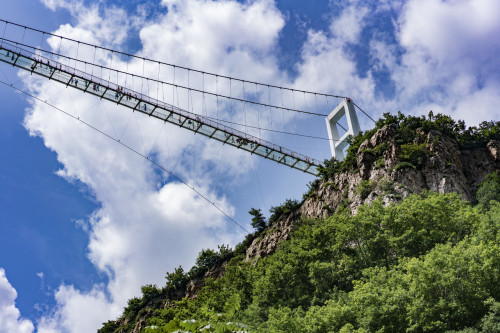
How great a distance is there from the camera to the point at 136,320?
61.0m

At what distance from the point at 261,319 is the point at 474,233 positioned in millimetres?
17080

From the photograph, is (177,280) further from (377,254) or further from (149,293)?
(377,254)

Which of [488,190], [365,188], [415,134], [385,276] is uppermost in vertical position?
[415,134]

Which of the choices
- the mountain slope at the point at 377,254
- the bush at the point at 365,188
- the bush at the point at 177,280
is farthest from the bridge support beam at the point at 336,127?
the bush at the point at 177,280

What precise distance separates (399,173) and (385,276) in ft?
60.9

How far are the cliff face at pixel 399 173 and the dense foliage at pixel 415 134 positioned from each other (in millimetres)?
202

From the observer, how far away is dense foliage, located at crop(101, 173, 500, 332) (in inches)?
974

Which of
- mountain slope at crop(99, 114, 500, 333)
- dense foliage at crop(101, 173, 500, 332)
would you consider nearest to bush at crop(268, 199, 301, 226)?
mountain slope at crop(99, 114, 500, 333)

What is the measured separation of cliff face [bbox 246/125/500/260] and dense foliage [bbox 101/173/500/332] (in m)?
3.05

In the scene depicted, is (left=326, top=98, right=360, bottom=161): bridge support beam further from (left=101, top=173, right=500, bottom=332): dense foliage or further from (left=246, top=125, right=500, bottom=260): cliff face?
(left=101, top=173, right=500, bottom=332): dense foliage

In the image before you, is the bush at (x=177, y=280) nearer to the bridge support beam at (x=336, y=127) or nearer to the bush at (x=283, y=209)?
the bush at (x=283, y=209)

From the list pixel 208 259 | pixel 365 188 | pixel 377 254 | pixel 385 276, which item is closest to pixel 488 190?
A: pixel 365 188

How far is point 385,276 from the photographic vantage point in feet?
96.4

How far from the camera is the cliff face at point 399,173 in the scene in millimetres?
44562
